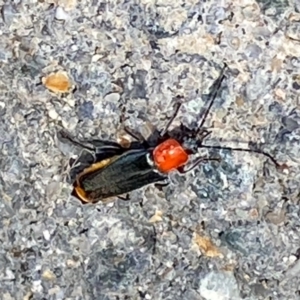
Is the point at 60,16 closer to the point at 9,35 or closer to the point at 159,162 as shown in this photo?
the point at 9,35

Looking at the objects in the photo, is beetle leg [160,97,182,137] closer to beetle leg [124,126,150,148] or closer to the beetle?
the beetle

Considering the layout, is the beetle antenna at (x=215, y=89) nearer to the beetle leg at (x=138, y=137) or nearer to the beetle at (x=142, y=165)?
the beetle at (x=142, y=165)

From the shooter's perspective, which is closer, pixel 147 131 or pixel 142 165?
pixel 142 165

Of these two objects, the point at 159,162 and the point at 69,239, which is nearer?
the point at 159,162

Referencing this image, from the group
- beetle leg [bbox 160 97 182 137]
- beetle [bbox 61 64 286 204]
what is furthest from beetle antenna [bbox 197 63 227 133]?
beetle leg [bbox 160 97 182 137]

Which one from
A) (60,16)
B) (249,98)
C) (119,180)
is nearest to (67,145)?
(119,180)

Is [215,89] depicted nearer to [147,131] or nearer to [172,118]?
[172,118]

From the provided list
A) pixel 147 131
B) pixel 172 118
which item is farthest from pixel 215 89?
pixel 147 131
